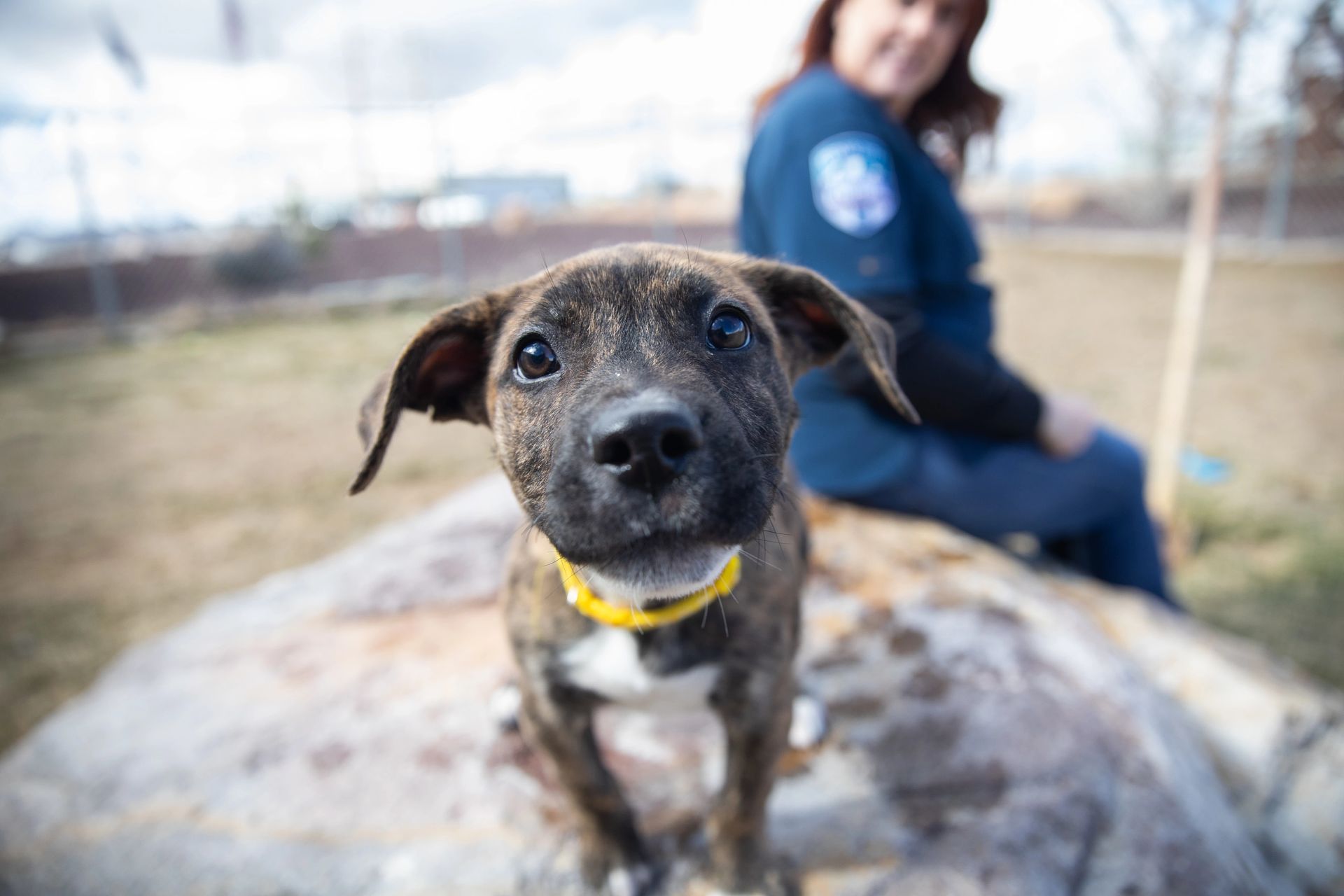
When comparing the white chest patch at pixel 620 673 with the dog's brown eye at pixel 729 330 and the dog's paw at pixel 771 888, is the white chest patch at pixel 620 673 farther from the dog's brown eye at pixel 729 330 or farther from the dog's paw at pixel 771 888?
the dog's brown eye at pixel 729 330

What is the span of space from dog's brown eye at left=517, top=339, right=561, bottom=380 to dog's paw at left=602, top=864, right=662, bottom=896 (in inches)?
55.6

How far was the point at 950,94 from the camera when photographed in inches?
160

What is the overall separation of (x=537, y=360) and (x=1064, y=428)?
8.71 ft

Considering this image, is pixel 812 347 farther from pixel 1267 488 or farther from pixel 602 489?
pixel 1267 488

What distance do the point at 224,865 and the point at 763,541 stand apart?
1939mm

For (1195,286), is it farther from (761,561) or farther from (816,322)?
(761,561)

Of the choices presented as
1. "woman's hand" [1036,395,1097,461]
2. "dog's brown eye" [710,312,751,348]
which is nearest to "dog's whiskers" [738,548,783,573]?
"dog's brown eye" [710,312,751,348]

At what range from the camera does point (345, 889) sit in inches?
89.5

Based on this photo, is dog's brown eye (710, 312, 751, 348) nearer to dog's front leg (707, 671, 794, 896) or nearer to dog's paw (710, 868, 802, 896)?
dog's front leg (707, 671, 794, 896)

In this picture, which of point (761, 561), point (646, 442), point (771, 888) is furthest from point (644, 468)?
point (771, 888)

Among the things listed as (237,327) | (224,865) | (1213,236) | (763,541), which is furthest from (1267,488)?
(237,327)

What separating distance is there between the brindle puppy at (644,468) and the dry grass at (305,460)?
3549mm

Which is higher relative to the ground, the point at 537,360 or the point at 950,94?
the point at 950,94

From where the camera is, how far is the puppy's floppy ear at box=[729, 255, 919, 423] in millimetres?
2086
